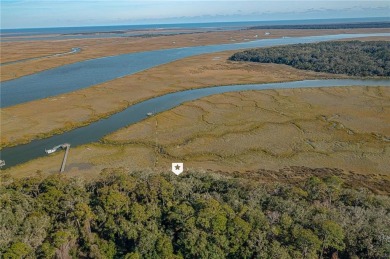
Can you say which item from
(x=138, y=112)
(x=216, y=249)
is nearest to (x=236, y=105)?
(x=138, y=112)

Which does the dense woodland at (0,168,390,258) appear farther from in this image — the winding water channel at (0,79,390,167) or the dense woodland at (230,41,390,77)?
the dense woodland at (230,41,390,77)

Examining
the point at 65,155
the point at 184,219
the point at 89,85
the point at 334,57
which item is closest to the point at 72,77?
the point at 89,85

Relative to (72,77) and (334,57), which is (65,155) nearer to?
(72,77)

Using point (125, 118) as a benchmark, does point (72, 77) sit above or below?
above

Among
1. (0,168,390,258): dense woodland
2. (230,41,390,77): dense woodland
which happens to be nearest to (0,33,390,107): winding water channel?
(230,41,390,77): dense woodland

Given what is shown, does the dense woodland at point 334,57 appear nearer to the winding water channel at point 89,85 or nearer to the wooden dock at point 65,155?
the winding water channel at point 89,85

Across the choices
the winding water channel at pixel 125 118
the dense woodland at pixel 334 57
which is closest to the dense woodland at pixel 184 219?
the winding water channel at pixel 125 118

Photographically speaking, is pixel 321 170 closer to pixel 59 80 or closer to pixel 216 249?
pixel 216 249
